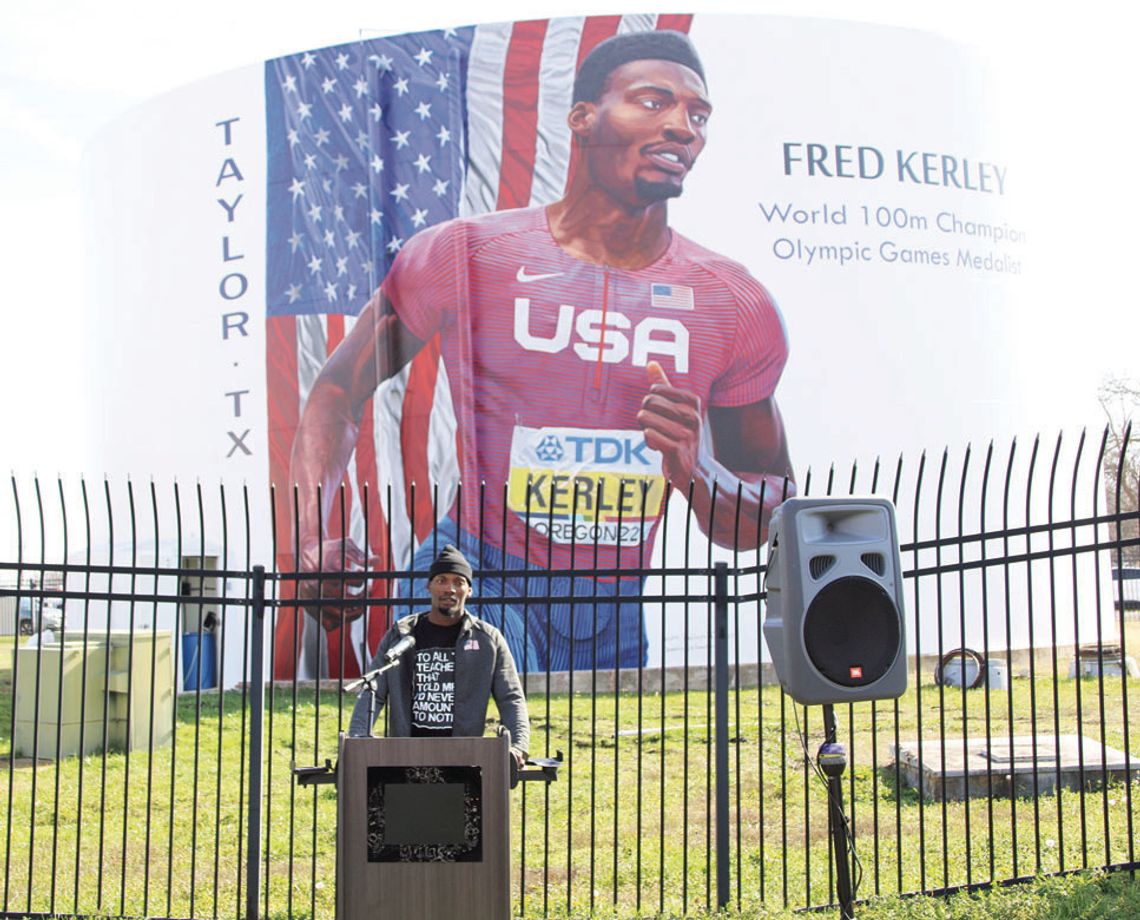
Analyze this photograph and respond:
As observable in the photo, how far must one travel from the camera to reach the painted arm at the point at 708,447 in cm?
1563

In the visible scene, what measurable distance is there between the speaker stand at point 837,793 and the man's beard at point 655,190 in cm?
1193

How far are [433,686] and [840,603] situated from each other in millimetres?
1706

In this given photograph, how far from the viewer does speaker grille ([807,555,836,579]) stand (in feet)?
15.3


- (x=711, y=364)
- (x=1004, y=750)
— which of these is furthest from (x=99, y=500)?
(x=1004, y=750)

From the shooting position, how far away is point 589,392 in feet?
51.0

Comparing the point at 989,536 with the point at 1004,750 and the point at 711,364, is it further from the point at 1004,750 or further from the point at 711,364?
the point at 711,364

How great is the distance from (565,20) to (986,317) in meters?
7.22

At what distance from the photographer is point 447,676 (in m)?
5.06

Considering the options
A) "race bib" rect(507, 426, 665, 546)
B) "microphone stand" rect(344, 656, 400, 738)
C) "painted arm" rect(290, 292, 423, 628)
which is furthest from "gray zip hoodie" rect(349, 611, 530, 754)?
"painted arm" rect(290, 292, 423, 628)

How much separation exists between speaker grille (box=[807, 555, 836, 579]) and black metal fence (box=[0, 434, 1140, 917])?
43cm

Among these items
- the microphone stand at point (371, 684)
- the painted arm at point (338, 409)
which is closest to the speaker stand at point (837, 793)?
the microphone stand at point (371, 684)

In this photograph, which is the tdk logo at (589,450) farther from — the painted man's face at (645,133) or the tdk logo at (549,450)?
the painted man's face at (645,133)

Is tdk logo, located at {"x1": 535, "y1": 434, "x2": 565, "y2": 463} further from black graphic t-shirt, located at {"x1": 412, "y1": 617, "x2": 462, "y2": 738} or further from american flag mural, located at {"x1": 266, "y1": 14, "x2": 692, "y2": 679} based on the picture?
black graphic t-shirt, located at {"x1": 412, "y1": 617, "x2": 462, "y2": 738}

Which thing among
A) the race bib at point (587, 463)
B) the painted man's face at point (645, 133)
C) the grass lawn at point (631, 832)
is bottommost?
the grass lawn at point (631, 832)
